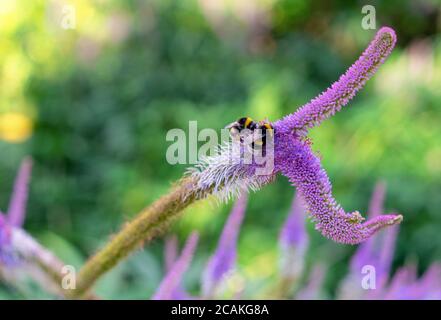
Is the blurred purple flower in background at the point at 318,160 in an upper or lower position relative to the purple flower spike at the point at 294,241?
lower

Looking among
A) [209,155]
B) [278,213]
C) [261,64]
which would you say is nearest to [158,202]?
[209,155]

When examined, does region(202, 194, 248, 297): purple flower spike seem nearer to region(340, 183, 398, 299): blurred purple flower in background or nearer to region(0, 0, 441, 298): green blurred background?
region(340, 183, 398, 299): blurred purple flower in background

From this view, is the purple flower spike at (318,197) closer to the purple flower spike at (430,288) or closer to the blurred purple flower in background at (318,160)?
the blurred purple flower in background at (318,160)

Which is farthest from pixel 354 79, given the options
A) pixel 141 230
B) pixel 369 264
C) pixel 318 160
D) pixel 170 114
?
pixel 170 114

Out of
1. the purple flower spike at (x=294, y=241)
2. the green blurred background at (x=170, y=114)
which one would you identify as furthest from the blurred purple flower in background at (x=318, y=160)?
the green blurred background at (x=170, y=114)

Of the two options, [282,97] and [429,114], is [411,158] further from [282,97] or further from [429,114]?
[282,97]

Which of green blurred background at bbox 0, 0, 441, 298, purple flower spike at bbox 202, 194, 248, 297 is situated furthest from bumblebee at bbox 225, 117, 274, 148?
green blurred background at bbox 0, 0, 441, 298
